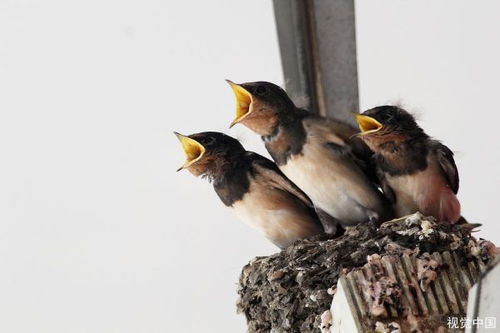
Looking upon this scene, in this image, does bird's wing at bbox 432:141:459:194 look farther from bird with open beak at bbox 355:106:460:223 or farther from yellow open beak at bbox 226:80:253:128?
yellow open beak at bbox 226:80:253:128

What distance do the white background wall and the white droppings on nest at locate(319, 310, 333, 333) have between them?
71cm

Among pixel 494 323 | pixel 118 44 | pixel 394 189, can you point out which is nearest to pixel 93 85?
pixel 118 44

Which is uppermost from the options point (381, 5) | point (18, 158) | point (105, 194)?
point (381, 5)

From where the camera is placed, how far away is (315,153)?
215 cm

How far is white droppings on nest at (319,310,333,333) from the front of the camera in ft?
5.87

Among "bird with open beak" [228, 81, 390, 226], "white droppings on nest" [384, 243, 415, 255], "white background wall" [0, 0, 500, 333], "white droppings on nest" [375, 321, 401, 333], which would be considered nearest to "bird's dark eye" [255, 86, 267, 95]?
"bird with open beak" [228, 81, 390, 226]

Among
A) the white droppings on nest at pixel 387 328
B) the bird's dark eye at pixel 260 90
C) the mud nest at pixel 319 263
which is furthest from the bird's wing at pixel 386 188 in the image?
the white droppings on nest at pixel 387 328

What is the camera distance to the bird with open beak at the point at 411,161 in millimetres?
2094

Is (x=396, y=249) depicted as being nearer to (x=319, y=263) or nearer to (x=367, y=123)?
(x=319, y=263)

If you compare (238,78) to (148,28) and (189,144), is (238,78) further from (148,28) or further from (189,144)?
(189,144)

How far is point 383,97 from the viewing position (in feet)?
9.91

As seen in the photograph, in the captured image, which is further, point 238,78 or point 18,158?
point 18,158

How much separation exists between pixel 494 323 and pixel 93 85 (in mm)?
2219

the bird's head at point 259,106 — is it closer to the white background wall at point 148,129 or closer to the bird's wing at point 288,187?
the bird's wing at point 288,187
